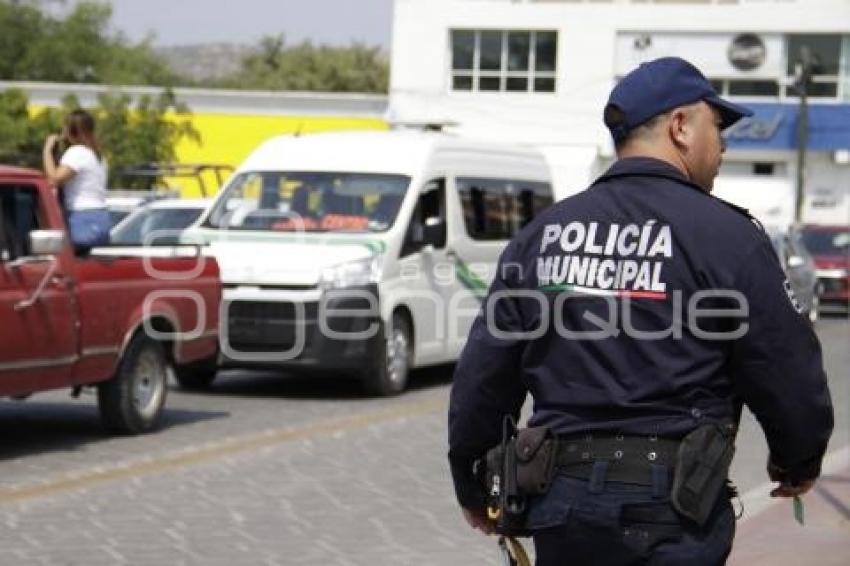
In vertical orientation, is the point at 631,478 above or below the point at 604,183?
below

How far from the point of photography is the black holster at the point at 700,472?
3.74 meters

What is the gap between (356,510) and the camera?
9172mm

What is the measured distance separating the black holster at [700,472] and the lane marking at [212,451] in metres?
6.06

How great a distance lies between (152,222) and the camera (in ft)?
64.5

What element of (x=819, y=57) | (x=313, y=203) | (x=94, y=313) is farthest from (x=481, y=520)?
(x=819, y=57)

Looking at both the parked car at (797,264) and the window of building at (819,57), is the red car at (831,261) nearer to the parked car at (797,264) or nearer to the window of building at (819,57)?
the parked car at (797,264)

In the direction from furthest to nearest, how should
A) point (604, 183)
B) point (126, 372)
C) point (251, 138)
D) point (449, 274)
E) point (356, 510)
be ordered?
point (251, 138) → point (449, 274) → point (126, 372) → point (356, 510) → point (604, 183)

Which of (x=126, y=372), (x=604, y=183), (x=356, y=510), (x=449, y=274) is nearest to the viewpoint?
(x=604, y=183)

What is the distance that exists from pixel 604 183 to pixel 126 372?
26.8ft

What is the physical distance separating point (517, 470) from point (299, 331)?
1049 cm

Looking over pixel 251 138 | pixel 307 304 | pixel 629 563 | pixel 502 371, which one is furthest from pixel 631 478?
pixel 251 138

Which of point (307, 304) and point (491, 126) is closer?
point (307, 304)

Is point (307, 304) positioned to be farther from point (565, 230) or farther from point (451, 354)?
point (565, 230)

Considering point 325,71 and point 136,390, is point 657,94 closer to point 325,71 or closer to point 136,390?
point 136,390
